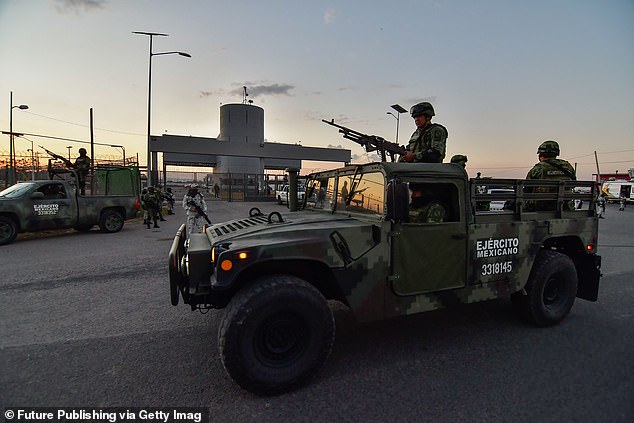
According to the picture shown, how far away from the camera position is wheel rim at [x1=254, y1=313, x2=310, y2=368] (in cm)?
270

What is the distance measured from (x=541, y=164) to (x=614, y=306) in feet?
7.07

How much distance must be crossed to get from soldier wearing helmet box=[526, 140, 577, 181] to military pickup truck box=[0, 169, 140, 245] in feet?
36.3

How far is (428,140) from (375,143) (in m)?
0.87

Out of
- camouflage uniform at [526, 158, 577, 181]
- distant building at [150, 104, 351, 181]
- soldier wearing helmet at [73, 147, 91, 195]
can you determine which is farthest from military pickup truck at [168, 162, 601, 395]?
distant building at [150, 104, 351, 181]

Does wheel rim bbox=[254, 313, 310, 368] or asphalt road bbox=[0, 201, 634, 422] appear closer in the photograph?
asphalt road bbox=[0, 201, 634, 422]

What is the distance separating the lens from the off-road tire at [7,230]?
8680 millimetres

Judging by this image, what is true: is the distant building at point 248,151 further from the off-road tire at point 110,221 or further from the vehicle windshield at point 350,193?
the vehicle windshield at point 350,193

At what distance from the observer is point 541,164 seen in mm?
4668

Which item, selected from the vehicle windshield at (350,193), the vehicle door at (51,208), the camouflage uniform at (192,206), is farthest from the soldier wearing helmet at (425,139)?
the vehicle door at (51,208)

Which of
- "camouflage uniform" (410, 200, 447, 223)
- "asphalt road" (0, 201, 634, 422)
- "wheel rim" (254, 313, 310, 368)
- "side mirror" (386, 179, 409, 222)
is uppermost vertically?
"side mirror" (386, 179, 409, 222)

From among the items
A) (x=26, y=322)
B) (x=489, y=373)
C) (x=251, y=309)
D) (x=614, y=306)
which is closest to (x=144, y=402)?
(x=251, y=309)

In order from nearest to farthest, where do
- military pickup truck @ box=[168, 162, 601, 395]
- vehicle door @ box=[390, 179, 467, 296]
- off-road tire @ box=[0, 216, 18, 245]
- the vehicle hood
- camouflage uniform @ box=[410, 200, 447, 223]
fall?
military pickup truck @ box=[168, 162, 601, 395] < the vehicle hood < vehicle door @ box=[390, 179, 467, 296] < camouflage uniform @ box=[410, 200, 447, 223] < off-road tire @ box=[0, 216, 18, 245]

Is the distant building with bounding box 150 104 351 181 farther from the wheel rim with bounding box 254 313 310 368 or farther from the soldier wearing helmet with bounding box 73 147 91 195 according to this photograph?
the wheel rim with bounding box 254 313 310 368

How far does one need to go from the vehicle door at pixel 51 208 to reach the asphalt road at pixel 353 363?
4.86 metres
